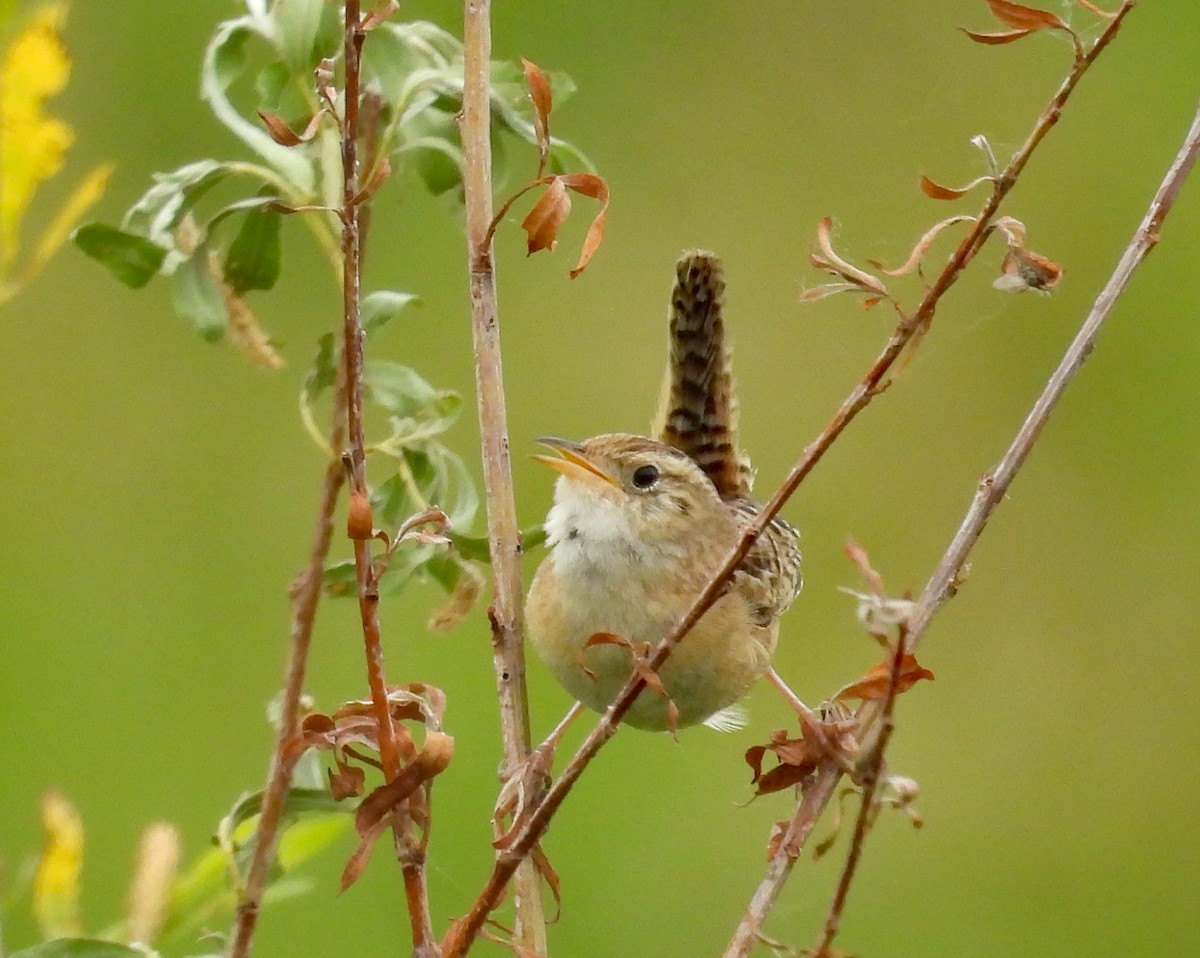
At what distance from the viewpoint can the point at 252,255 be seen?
51.9 inches

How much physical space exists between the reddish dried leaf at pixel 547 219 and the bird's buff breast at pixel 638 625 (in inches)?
31.8

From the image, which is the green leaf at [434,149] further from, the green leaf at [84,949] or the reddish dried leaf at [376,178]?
the green leaf at [84,949]

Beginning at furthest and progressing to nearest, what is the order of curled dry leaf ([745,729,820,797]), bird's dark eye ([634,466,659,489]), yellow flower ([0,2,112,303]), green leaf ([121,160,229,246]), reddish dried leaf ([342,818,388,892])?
bird's dark eye ([634,466,659,489]) < curled dry leaf ([745,729,820,797]) < green leaf ([121,160,229,246]) < reddish dried leaf ([342,818,388,892]) < yellow flower ([0,2,112,303])

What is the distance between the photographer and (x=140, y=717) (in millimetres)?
4160

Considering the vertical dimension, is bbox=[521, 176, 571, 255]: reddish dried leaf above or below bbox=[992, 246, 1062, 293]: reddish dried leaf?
below

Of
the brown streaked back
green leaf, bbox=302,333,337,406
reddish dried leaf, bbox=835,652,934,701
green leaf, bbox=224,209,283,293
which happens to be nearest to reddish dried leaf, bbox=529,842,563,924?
reddish dried leaf, bbox=835,652,934,701

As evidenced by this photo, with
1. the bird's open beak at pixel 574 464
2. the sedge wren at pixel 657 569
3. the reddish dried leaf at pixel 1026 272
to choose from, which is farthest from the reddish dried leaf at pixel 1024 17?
the bird's open beak at pixel 574 464

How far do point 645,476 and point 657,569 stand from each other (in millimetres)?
145

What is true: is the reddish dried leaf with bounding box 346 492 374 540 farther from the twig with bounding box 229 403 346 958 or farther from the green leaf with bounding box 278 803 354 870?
the green leaf with bounding box 278 803 354 870

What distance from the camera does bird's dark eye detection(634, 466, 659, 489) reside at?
206 cm

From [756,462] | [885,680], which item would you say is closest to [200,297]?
[885,680]

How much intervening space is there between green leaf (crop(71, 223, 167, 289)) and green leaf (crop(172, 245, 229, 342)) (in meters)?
0.02

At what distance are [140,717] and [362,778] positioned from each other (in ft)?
10.5


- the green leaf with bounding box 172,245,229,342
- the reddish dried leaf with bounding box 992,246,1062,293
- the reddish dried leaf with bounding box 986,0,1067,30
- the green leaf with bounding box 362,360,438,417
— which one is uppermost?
the reddish dried leaf with bounding box 986,0,1067,30
